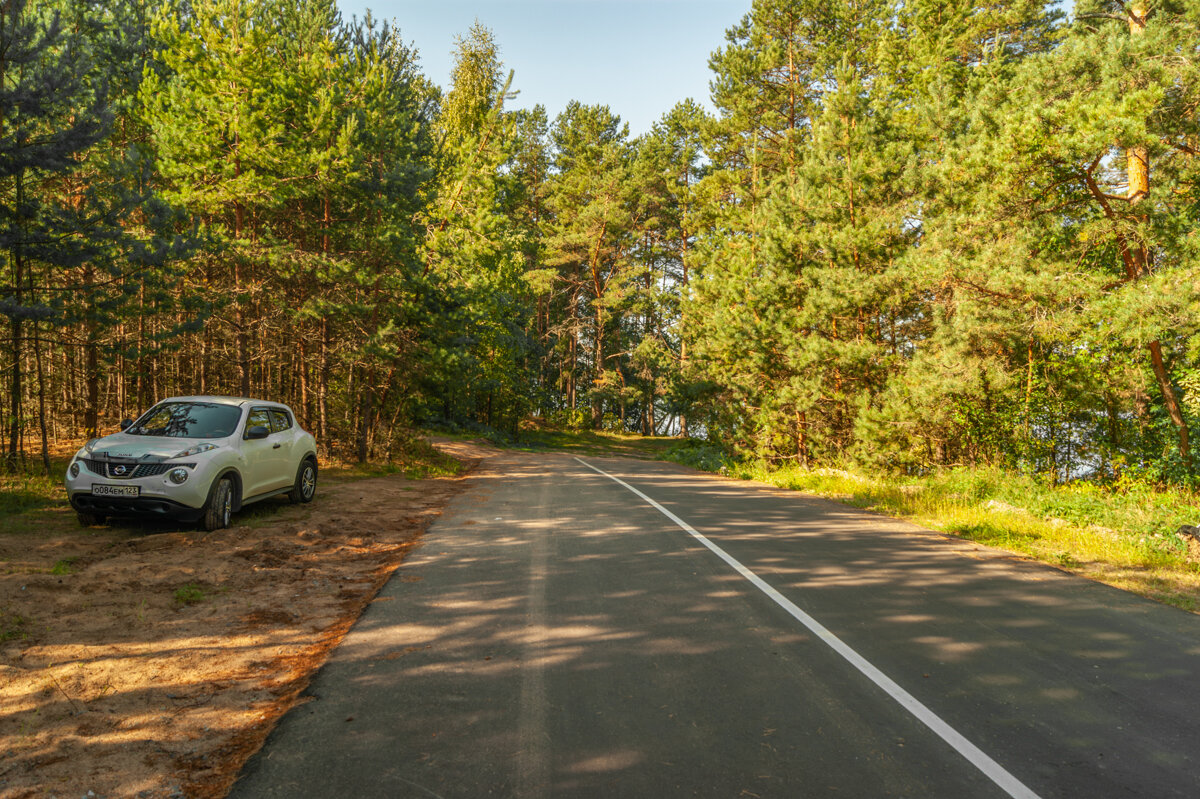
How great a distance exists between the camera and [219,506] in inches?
352

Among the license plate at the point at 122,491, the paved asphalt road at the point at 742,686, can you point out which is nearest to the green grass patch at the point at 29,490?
the license plate at the point at 122,491

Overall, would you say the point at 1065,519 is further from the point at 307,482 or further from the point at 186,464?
the point at 186,464

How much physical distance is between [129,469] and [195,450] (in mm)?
732

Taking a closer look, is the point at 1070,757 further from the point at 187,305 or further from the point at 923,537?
the point at 187,305

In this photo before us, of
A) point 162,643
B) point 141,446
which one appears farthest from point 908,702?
point 141,446

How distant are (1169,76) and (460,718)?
14.8 meters

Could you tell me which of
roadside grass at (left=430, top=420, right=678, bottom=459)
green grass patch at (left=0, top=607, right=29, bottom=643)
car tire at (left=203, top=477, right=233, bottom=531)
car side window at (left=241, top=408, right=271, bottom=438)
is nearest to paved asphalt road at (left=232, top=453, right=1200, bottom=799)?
green grass patch at (left=0, top=607, right=29, bottom=643)

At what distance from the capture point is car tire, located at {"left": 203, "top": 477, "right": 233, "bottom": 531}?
8688 millimetres

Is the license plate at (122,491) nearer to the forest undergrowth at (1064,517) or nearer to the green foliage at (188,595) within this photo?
the green foliage at (188,595)

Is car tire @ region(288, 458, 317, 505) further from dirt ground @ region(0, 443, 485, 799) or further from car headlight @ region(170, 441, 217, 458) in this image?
A: car headlight @ region(170, 441, 217, 458)

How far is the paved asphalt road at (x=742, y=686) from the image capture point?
326 centimetres

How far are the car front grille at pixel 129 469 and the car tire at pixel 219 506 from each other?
2.21ft

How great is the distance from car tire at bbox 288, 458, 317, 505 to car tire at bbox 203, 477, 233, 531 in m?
2.23

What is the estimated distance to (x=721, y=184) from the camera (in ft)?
120
